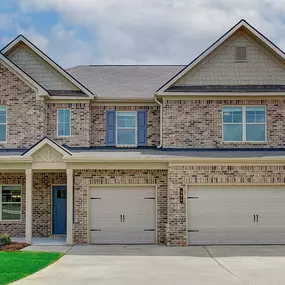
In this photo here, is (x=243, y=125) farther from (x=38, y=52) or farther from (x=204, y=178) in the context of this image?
(x=38, y=52)

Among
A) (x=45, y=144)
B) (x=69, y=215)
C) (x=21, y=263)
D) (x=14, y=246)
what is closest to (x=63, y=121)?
(x=45, y=144)

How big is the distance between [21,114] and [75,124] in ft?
7.21

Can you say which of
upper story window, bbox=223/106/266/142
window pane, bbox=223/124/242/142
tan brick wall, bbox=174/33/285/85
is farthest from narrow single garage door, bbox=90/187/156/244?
tan brick wall, bbox=174/33/285/85

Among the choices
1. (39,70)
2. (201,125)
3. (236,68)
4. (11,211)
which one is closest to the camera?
(201,125)

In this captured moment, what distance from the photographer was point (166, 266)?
50.0 ft

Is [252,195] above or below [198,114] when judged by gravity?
below

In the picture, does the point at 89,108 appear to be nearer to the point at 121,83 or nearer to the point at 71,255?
the point at 121,83

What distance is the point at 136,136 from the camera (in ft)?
78.7

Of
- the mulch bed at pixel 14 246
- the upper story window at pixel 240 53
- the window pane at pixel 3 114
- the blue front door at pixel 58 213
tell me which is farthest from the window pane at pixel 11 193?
the upper story window at pixel 240 53

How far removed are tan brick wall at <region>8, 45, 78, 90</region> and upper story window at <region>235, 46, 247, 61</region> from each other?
6739mm

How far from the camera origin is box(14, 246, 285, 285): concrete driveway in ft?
42.4

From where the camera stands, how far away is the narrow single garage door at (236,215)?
21141mm

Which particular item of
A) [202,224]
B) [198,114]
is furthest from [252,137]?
[202,224]

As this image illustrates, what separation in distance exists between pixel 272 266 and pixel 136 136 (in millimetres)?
10077
